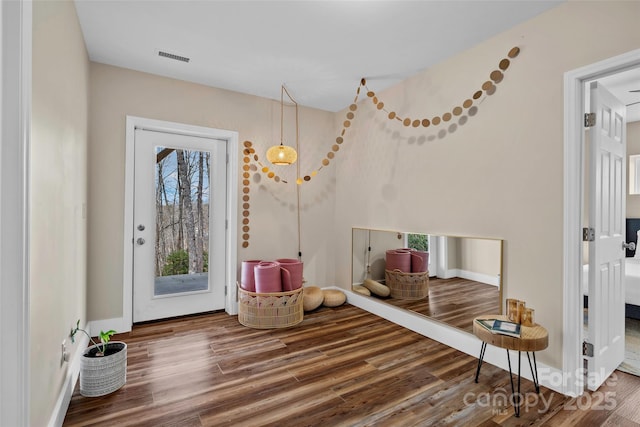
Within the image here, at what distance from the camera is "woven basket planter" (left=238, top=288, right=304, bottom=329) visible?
10.4 ft

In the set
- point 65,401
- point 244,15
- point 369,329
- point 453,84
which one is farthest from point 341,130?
point 65,401

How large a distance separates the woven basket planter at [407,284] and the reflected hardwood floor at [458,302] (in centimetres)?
6

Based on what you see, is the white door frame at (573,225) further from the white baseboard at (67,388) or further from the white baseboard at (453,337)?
the white baseboard at (67,388)

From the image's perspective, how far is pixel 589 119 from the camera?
2043 mm

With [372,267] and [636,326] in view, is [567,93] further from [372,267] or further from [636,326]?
[636,326]

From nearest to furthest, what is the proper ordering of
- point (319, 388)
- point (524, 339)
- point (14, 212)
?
point (14, 212) → point (524, 339) → point (319, 388)

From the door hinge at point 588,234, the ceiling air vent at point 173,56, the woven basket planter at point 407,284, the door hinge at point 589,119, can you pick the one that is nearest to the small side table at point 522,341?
the door hinge at point 588,234

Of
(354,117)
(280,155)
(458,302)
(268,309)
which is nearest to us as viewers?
(458,302)

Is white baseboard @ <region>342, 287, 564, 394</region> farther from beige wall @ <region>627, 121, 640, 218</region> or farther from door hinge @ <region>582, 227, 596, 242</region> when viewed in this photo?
beige wall @ <region>627, 121, 640, 218</region>

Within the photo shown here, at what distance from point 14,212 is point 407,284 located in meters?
2.97

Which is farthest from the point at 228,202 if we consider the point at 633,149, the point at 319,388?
the point at 633,149

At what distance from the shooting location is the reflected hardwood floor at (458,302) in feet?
8.27

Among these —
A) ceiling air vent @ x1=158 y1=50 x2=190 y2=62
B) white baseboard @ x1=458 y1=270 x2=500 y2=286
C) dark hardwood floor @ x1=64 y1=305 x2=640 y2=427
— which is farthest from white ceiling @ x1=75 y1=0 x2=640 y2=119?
dark hardwood floor @ x1=64 y1=305 x2=640 y2=427

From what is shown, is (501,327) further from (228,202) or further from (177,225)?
(177,225)
